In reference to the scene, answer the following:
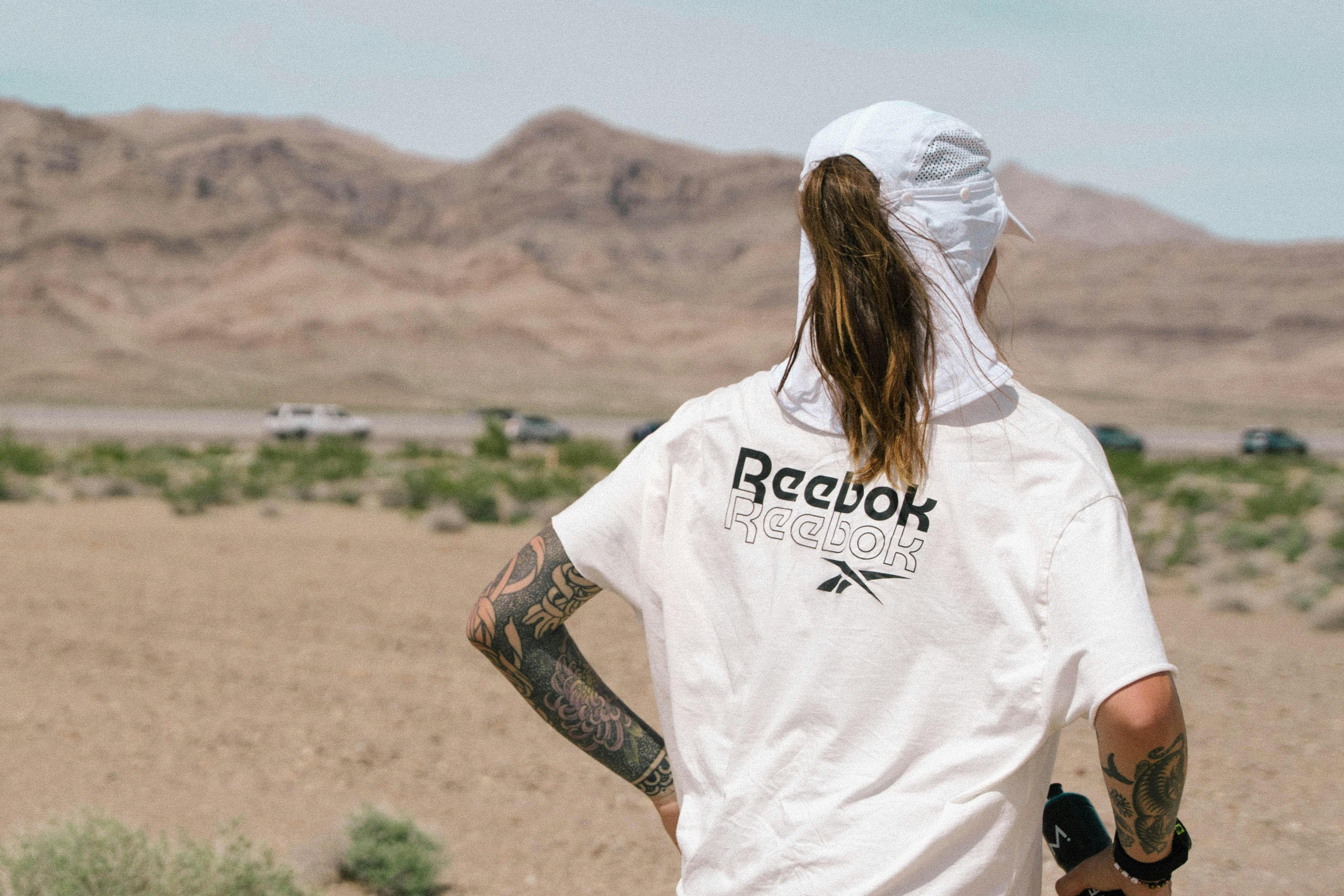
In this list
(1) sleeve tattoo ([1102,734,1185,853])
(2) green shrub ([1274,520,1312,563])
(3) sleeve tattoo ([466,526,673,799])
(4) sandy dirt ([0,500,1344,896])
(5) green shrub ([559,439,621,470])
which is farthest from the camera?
(5) green shrub ([559,439,621,470])

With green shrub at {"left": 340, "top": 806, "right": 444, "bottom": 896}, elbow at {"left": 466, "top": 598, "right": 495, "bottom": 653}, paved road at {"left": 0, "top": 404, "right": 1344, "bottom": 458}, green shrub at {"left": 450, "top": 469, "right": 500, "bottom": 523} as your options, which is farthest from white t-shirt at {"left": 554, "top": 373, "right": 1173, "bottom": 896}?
paved road at {"left": 0, "top": 404, "right": 1344, "bottom": 458}

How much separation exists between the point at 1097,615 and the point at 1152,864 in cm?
43

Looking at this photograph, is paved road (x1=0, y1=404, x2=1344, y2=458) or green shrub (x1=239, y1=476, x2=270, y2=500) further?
paved road (x1=0, y1=404, x2=1344, y2=458)

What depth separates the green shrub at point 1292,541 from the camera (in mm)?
15344

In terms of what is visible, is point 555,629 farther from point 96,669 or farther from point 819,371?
point 96,669

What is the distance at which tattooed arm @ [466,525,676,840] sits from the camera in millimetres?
1994

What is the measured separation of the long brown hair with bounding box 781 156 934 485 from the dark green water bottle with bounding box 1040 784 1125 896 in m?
0.55

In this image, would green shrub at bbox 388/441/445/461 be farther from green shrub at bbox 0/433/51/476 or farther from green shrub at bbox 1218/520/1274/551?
green shrub at bbox 1218/520/1274/551

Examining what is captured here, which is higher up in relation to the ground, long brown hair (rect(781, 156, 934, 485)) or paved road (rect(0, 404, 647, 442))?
long brown hair (rect(781, 156, 934, 485))

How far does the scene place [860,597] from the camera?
1.59m

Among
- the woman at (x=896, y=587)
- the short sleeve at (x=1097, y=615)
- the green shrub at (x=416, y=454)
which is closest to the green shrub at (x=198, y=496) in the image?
the green shrub at (x=416, y=454)

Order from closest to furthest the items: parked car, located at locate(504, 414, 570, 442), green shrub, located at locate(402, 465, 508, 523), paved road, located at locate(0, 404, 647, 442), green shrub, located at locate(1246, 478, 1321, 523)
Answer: green shrub, located at locate(402, 465, 508, 523) → green shrub, located at locate(1246, 478, 1321, 523) → paved road, located at locate(0, 404, 647, 442) → parked car, located at locate(504, 414, 570, 442)

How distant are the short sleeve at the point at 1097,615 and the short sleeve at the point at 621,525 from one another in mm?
591

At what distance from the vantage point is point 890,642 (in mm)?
1580
